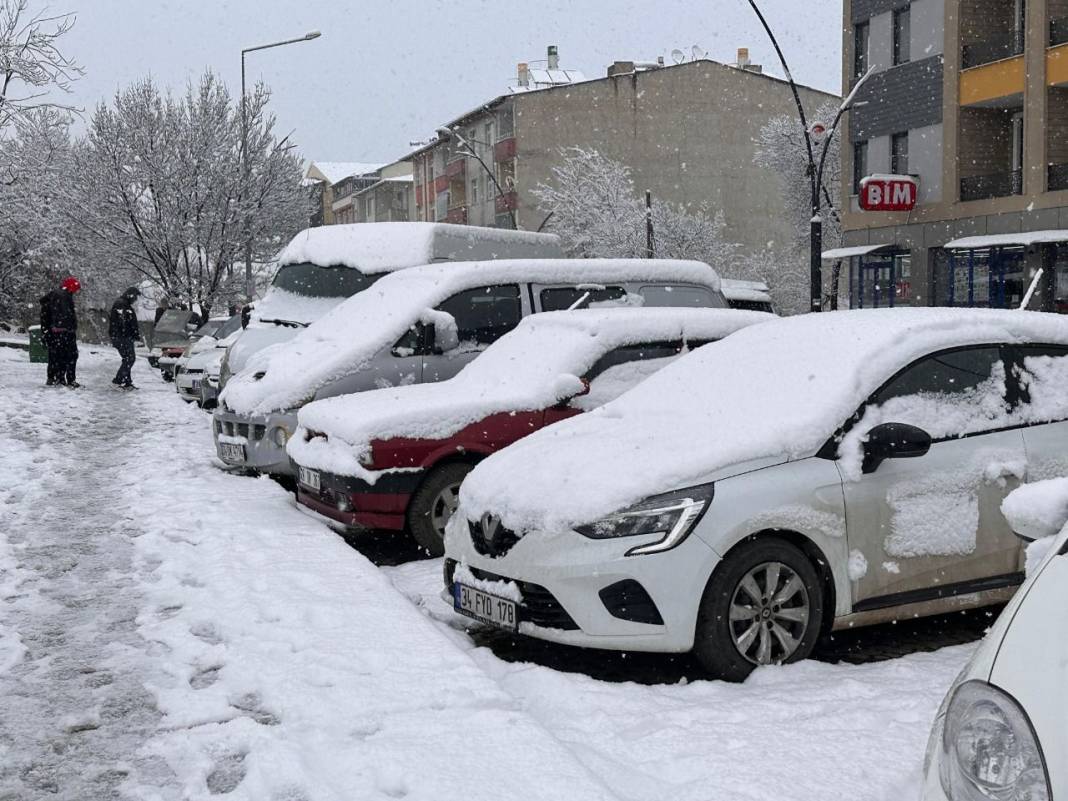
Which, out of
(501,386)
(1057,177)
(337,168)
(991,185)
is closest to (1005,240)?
(1057,177)

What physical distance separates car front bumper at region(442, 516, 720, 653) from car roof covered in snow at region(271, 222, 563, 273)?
7623 mm

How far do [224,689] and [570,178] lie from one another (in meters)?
49.1

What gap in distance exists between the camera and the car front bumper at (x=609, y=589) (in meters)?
4.91

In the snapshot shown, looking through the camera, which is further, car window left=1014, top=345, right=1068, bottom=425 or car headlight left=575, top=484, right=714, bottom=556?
car window left=1014, top=345, right=1068, bottom=425

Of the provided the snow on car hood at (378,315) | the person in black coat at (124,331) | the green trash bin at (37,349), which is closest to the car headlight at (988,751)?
the snow on car hood at (378,315)

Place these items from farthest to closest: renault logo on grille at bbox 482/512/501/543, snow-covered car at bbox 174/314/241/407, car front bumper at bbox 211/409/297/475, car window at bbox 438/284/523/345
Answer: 1. snow-covered car at bbox 174/314/241/407
2. car window at bbox 438/284/523/345
3. car front bumper at bbox 211/409/297/475
4. renault logo on grille at bbox 482/512/501/543

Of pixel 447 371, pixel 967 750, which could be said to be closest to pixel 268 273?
pixel 447 371

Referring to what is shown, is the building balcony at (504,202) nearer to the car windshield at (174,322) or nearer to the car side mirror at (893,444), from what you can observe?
the car windshield at (174,322)

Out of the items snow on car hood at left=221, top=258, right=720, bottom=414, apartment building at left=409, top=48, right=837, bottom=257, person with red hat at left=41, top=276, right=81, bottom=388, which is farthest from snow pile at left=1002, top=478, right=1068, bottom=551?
apartment building at left=409, top=48, right=837, bottom=257

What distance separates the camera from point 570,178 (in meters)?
52.7

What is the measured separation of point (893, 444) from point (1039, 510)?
2.16 metres

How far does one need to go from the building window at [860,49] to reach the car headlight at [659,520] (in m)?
32.9

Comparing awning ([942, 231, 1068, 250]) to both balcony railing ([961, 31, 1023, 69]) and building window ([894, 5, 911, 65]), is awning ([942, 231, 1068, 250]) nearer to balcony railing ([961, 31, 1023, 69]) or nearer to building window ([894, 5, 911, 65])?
balcony railing ([961, 31, 1023, 69])

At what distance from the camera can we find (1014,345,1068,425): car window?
229 inches
